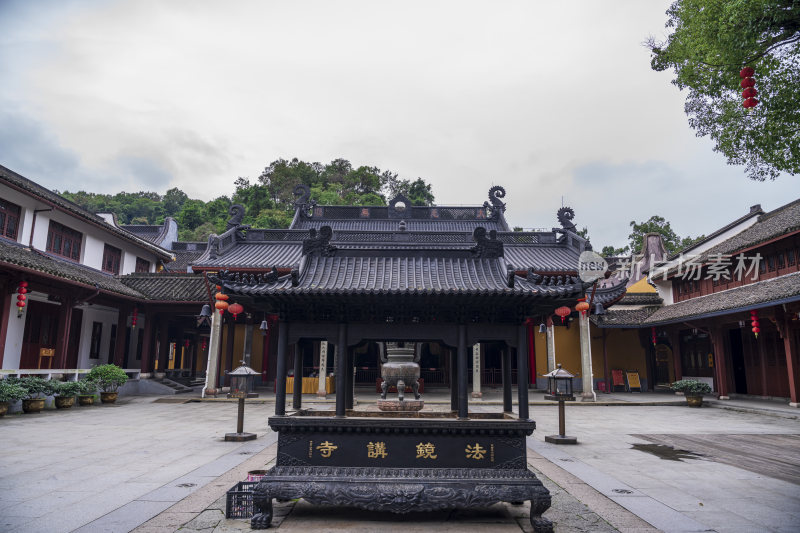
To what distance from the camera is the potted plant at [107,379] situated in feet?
57.0

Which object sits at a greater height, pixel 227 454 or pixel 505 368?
pixel 505 368

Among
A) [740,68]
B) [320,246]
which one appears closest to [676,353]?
[740,68]

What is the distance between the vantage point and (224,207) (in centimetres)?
5162

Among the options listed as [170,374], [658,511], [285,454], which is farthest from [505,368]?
[170,374]

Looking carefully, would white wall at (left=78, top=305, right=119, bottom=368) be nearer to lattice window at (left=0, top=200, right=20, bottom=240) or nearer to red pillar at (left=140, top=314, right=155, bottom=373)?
red pillar at (left=140, top=314, right=155, bottom=373)

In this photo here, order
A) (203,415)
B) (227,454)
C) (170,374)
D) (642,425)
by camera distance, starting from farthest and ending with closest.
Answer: (170,374) → (203,415) → (642,425) → (227,454)

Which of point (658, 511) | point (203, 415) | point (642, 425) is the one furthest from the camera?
point (203, 415)

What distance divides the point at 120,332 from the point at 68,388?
240 inches

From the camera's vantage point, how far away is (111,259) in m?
22.9

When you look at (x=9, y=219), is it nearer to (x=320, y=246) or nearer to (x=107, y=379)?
(x=107, y=379)

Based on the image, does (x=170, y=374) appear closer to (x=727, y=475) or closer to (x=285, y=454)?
(x=285, y=454)

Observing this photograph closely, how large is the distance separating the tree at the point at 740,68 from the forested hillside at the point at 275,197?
134 ft

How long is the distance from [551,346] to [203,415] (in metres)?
14.3

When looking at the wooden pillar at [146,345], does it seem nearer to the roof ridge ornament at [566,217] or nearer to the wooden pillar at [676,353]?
the roof ridge ornament at [566,217]
